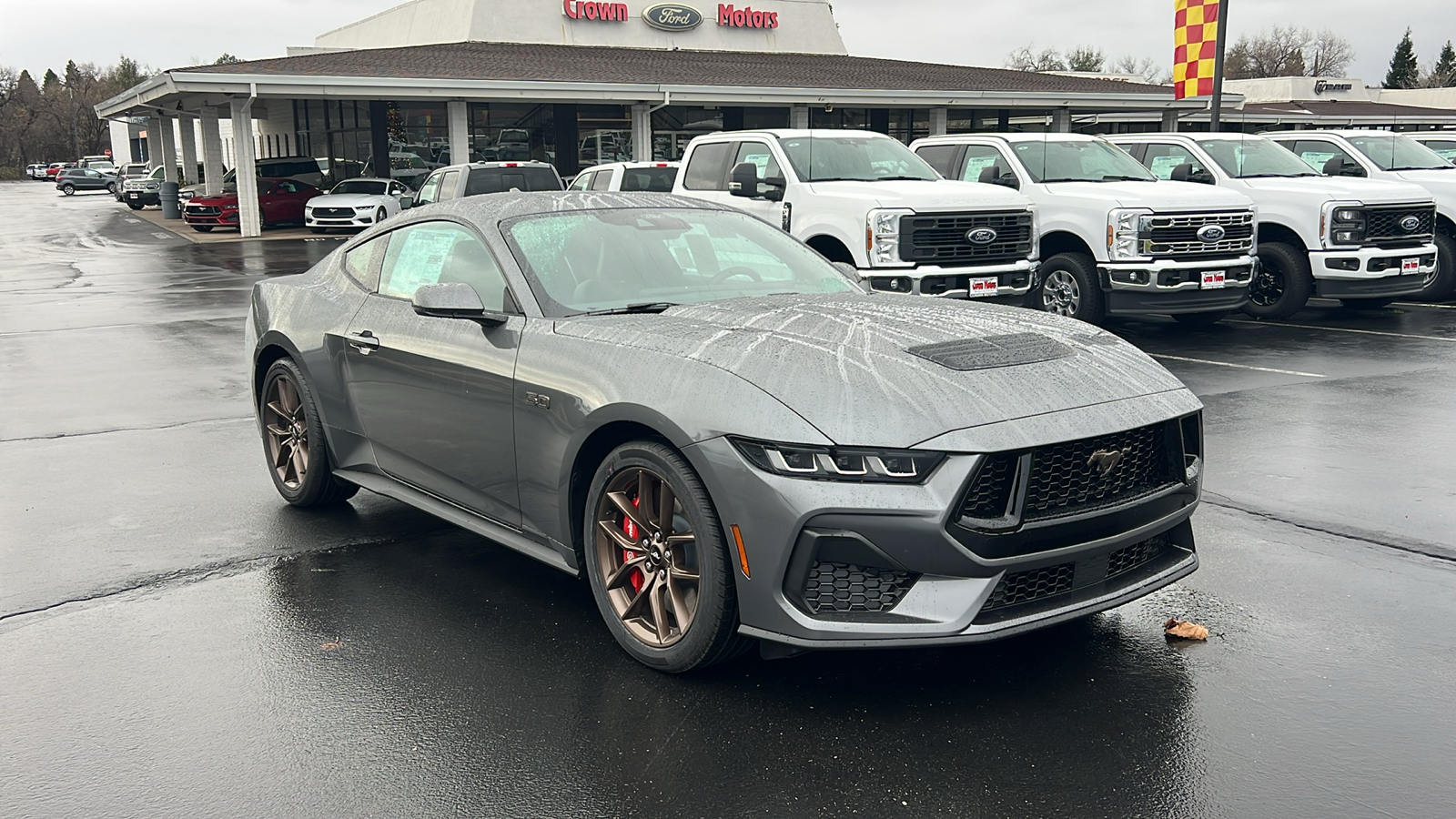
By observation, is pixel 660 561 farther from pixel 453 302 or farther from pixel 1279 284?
pixel 1279 284

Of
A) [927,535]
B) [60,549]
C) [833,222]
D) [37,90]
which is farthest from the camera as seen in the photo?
[37,90]

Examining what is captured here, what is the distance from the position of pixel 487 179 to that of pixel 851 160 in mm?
9155

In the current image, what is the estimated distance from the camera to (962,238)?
1167 centimetres

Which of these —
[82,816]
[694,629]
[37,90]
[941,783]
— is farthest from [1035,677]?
[37,90]

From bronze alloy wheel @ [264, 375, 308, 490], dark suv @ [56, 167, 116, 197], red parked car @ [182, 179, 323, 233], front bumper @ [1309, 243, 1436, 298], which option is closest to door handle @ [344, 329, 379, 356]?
bronze alloy wheel @ [264, 375, 308, 490]

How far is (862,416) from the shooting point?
3.57 m

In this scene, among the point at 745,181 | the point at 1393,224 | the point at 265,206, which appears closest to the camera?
the point at 745,181

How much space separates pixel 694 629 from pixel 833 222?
8.34 m

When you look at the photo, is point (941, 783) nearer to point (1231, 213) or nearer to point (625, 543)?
point (625, 543)

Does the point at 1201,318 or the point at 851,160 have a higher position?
the point at 851,160

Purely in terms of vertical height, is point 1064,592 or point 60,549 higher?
point 1064,592

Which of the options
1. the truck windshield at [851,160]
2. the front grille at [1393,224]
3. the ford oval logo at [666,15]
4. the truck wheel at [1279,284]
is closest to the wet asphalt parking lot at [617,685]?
the truck windshield at [851,160]

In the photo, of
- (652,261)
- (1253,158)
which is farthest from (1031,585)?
(1253,158)

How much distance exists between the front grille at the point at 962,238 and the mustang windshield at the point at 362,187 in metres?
24.2
